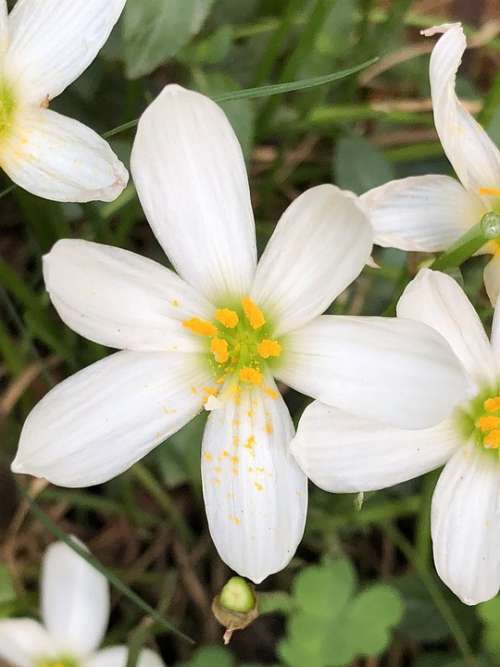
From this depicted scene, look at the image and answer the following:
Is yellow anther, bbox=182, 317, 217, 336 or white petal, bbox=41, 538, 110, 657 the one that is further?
white petal, bbox=41, 538, 110, 657

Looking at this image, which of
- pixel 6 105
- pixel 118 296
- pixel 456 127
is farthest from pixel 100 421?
pixel 456 127

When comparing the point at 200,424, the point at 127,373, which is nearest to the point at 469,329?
the point at 127,373

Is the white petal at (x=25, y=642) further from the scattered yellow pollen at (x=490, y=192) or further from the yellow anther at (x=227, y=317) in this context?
the scattered yellow pollen at (x=490, y=192)

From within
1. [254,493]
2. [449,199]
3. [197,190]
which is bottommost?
[254,493]

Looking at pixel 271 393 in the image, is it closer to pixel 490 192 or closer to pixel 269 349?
pixel 269 349

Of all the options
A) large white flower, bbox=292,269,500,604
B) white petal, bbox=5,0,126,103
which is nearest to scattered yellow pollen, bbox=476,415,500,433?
large white flower, bbox=292,269,500,604

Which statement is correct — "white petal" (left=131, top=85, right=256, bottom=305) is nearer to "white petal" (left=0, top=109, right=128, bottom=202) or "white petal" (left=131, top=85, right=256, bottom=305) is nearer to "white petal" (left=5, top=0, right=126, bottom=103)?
"white petal" (left=0, top=109, right=128, bottom=202)

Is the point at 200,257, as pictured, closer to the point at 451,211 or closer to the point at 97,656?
the point at 451,211
